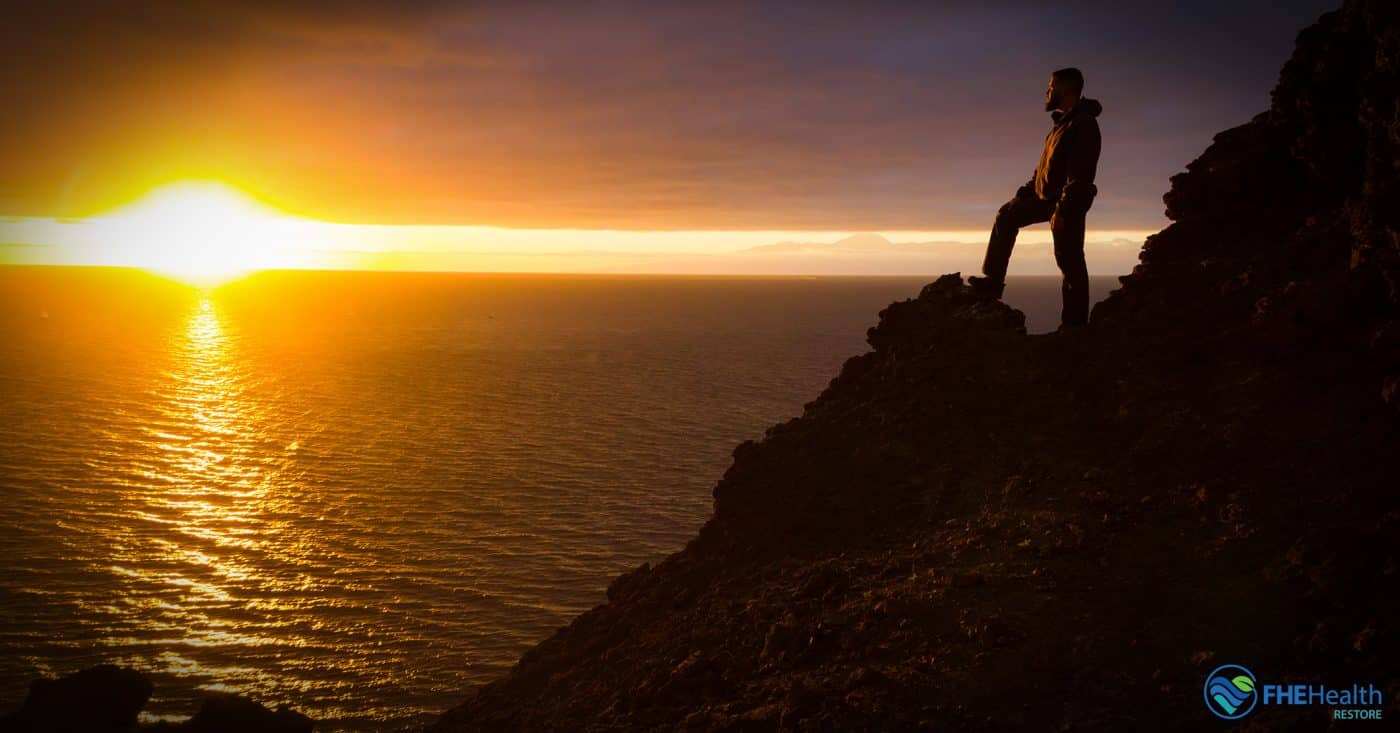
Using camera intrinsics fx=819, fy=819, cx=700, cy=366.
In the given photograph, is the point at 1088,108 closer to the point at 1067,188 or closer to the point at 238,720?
the point at 1067,188

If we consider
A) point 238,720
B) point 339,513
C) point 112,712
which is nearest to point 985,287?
point 238,720

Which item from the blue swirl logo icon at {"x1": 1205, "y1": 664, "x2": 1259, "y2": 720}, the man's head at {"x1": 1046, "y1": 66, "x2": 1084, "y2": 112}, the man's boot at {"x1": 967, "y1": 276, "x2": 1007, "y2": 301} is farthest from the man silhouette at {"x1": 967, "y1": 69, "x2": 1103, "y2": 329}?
the blue swirl logo icon at {"x1": 1205, "y1": 664, "x2": 1259, "y2": 720}

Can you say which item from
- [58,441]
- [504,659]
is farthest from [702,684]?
[58,441]

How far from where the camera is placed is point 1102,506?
1110 cm

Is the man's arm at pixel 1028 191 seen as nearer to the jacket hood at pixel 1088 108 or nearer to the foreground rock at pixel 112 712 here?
the jacket hood at pixel 1088 108

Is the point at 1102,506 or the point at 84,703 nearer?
the point at 1102,506

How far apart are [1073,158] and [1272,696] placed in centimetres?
1022

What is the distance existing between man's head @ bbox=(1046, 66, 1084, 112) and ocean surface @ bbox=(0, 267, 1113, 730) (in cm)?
2628

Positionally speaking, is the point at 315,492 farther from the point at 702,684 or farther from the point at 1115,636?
the point at 1115,636

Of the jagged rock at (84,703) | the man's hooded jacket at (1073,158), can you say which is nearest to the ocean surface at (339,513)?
the jagged rock at (84,703)

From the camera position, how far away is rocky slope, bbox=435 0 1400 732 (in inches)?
340

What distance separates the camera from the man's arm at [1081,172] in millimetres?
14977

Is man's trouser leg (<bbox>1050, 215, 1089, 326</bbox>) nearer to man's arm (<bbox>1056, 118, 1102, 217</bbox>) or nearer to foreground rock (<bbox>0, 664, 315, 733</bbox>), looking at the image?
man's arm (<bbox>1056, 118, 1102, 217</bbox>)

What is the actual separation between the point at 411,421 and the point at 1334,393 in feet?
243
